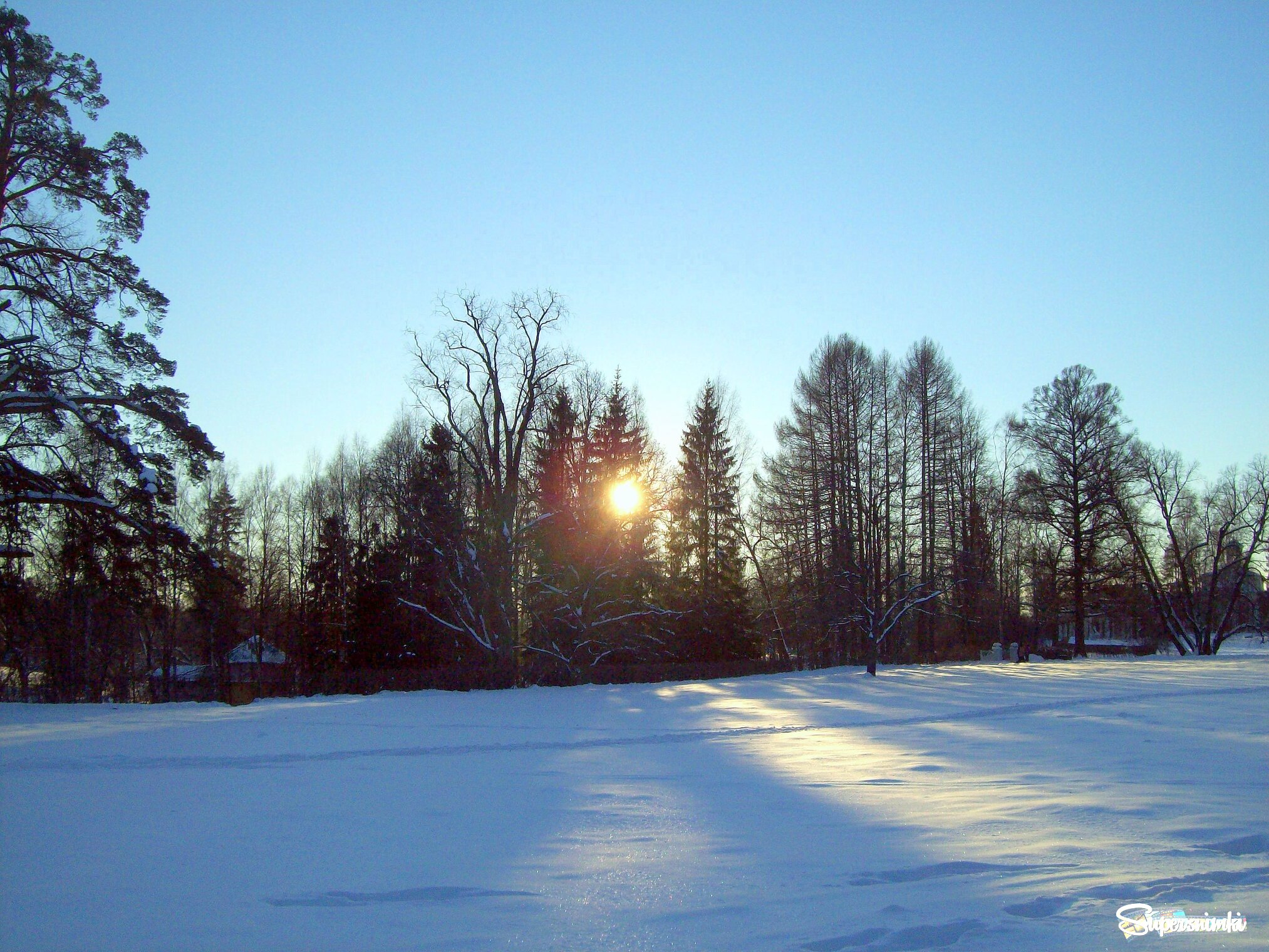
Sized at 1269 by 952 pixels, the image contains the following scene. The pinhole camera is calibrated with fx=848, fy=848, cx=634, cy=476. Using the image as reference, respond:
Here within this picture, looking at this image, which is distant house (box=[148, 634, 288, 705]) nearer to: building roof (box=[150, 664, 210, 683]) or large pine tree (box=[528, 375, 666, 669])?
building roof (box=[150, 664, 210, 683])

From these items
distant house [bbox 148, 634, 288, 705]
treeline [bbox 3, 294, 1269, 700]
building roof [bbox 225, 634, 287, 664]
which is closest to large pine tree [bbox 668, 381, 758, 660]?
treeline [bbox 3, 294, 1269, 700]

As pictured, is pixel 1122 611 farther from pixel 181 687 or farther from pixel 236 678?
pixel 236 678

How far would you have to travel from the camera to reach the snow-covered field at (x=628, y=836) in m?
4.89

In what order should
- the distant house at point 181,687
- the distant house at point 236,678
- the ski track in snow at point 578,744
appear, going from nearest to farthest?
the ski track in snow at point 578,744 < the distant house at point 236,678 < the distant house at point 181,687

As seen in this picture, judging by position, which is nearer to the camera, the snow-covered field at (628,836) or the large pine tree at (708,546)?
the snow-covered field at (628,836)

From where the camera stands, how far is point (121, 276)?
59.1 ft

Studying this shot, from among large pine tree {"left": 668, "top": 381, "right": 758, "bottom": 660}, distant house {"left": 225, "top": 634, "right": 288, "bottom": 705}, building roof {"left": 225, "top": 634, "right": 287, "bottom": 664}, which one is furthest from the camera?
building roof {"left": 225, "top": 634, "right": 287, "bottom": 664}

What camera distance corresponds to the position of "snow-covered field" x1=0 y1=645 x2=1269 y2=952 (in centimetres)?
489

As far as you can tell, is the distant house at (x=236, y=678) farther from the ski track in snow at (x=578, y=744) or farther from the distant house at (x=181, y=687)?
the ski track in snow at (x=578, y=744)

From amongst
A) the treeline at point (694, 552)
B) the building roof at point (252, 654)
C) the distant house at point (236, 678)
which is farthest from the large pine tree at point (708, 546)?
the building roof at point (252, 654)

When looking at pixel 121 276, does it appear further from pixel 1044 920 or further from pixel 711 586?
pixel 711 586

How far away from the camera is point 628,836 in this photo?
7.15 meters

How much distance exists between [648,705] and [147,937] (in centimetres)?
1621

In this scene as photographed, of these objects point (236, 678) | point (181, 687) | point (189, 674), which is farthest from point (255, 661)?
point (181, 687)
